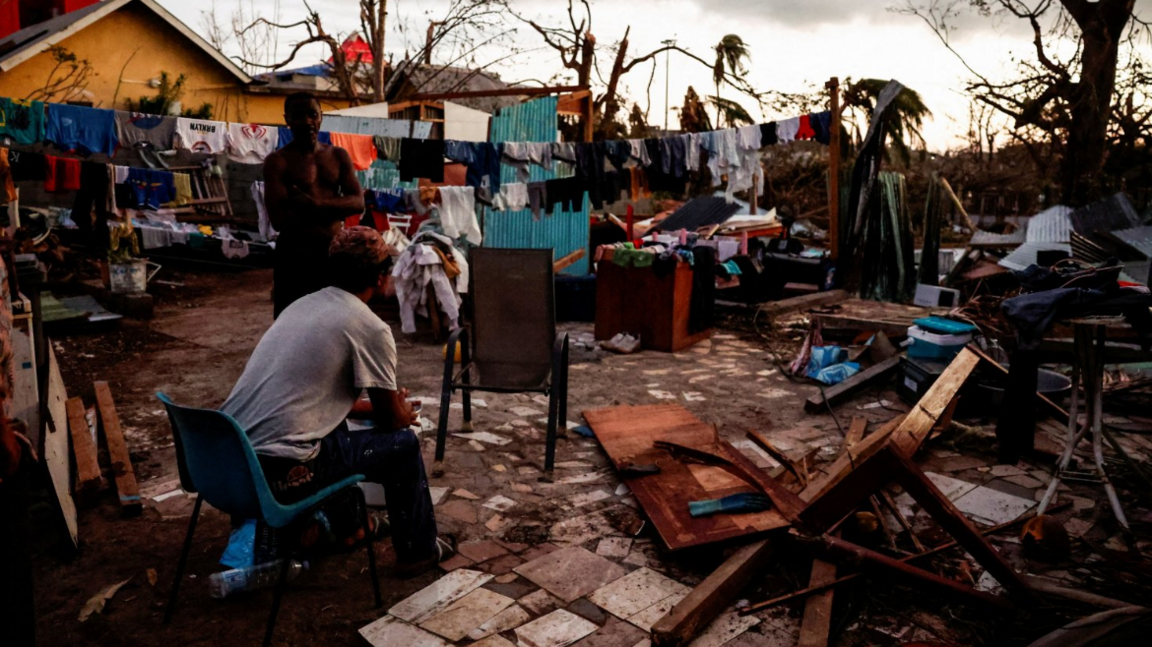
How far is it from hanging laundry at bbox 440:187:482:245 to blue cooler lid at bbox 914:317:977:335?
17.4 feet

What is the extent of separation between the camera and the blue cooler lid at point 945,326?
6.13m

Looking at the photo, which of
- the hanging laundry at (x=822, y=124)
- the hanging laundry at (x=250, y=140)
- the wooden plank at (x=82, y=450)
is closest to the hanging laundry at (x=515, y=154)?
the hanging laundry at (x=250, y=140)

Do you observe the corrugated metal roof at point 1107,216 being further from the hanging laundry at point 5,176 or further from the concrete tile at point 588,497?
the hanging laundry at point 5,176

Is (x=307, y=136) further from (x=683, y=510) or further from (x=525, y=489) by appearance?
(x=683, y=510)

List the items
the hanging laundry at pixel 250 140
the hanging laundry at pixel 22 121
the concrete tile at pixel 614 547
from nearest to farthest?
the concrete tile at pixel 614 547, the hanging laundry at pixel 22 121, the hanging laundry at pixel 250 140

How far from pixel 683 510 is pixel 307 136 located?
3.34m

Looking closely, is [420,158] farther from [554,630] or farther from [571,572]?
[554,630]

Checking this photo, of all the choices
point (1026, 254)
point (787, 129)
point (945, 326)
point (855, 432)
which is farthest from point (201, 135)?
point (1026, 254)

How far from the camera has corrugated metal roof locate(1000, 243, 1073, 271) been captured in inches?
410

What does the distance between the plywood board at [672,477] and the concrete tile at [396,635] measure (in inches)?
47.6

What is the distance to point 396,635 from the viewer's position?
2955 millimetres

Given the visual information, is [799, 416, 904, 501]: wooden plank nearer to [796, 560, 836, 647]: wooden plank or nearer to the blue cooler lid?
[796, 560, 836, 647]: wooden plank

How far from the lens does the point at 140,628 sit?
3.01 metres

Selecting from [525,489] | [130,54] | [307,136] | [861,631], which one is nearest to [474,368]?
[525,489]
